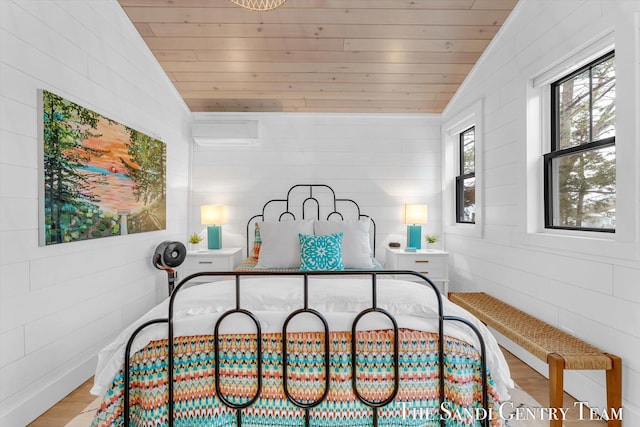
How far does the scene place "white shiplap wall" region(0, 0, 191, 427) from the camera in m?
1.76

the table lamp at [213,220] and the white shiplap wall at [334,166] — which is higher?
the white shiplap wall at [334,166]

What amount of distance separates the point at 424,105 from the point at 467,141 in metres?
0.59

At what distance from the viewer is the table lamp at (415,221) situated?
3.80 meters

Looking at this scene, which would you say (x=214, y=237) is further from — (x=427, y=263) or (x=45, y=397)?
(x=427, y=263)

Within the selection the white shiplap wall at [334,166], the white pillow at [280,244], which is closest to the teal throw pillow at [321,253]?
the white pillow at [280,244]

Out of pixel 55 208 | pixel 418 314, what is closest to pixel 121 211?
pixel 55 208

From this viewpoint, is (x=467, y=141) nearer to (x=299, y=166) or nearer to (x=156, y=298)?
(x=299, y=166)

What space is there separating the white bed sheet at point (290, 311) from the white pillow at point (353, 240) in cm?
146

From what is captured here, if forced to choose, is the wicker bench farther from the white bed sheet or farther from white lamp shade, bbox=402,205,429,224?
white lamp shade, bbox=402,205,429,224

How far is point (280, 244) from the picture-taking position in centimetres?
315

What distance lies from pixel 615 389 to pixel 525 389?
549mm

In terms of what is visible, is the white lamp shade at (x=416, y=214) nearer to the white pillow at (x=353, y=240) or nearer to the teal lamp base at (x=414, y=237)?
the teal lamp base at (x=414, y=237)

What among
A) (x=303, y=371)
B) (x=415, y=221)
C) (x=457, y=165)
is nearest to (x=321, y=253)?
(x=415, y=221)

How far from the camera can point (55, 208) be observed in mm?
2031
